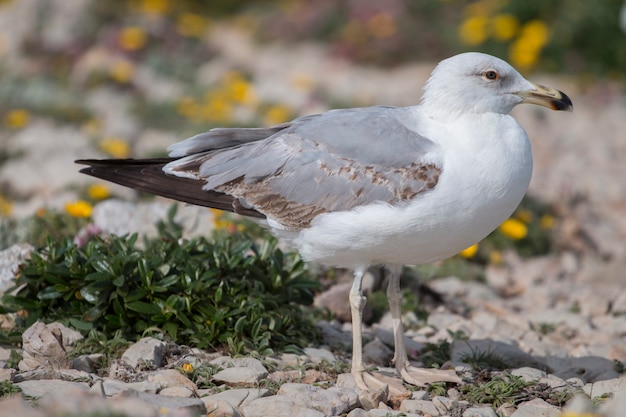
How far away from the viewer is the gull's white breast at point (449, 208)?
183 inches

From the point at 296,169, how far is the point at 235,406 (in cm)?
140

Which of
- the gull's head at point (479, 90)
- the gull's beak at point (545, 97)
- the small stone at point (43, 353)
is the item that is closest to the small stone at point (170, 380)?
the small stone at point (43, 353)

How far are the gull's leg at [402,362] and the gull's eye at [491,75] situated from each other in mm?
1185

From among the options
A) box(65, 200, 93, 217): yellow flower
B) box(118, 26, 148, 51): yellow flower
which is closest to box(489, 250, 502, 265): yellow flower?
box(65, 200, 93, 217): yellow flower

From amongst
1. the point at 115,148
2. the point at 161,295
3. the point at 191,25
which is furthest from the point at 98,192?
the point at 191,25

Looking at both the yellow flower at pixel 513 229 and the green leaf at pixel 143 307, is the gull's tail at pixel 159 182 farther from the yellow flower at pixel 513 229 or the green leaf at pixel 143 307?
the yellow flower at pixel 513 229

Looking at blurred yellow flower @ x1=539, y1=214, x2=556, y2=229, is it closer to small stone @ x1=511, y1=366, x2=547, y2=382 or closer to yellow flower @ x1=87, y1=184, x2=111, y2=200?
small stone @ x1=511, y1=366, x2=547, y2=382

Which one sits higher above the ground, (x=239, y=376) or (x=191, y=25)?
(x=191, y=25)

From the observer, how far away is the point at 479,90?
497cm

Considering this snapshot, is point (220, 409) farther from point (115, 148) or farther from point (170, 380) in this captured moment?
point (115, 148)

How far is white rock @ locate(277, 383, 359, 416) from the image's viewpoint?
4355 mm

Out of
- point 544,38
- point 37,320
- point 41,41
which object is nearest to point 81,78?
point 41,41

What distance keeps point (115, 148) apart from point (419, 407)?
16.4 feet

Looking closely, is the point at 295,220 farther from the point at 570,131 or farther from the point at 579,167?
the point at 570,131
